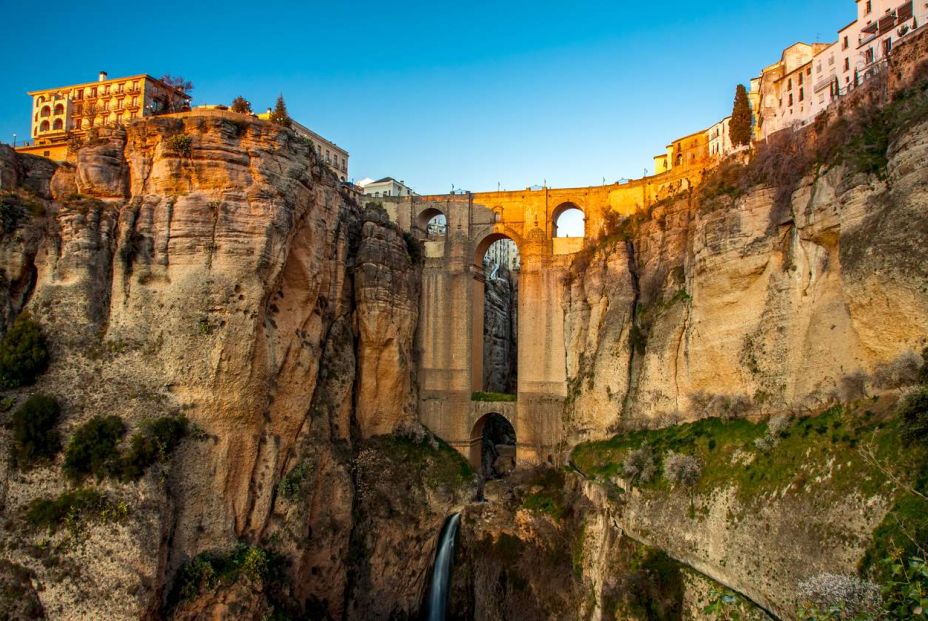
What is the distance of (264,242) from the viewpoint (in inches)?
1021

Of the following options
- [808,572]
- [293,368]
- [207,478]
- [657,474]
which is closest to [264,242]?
[293,368]

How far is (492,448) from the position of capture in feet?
141

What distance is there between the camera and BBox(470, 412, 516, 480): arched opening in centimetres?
3828

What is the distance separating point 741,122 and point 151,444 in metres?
28.4

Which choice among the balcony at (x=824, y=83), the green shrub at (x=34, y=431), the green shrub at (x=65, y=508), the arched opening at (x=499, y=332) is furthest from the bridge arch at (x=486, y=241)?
the green shrub at (x=65, y=508)

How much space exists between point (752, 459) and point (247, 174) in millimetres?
20344

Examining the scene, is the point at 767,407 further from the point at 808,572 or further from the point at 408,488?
the point at 408,488

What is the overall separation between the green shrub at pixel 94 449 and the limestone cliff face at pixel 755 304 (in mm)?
20445

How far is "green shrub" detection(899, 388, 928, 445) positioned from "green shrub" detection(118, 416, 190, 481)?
21504 millimetres

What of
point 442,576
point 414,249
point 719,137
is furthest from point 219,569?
point 719,137

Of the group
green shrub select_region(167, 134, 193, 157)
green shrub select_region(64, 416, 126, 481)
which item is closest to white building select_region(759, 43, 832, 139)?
green shrub select_region(167, 134, 193, 157)

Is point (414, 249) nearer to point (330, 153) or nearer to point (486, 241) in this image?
point (486, 241)

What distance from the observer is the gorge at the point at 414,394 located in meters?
19.6

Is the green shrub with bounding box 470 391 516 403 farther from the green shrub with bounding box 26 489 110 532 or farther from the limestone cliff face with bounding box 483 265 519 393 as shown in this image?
the green shrub with bounding box 26 489 110 532
